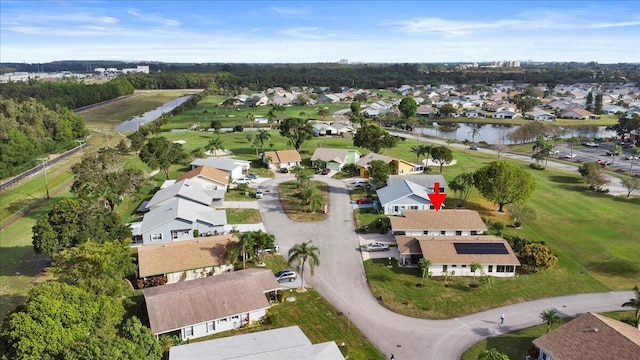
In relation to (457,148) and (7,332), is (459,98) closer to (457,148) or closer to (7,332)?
(457,148)

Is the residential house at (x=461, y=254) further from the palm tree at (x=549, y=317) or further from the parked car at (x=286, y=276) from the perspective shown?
the parked car at (x=286, y=276)

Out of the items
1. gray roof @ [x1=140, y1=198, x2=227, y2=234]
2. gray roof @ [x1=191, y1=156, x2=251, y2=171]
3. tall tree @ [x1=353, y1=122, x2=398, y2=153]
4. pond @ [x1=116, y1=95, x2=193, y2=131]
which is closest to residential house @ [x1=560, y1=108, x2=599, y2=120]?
tall tree @ [x1=353, y1=122, x2=398, y2=153]

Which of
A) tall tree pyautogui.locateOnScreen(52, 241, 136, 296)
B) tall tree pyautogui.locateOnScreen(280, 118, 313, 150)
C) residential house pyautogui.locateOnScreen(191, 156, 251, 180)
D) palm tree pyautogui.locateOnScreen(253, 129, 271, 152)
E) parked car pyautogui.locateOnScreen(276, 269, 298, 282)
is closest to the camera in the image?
tall tree pyautogui.locateOnScreen(52, 241, 136, 296)

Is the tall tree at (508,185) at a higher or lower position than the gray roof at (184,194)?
higher

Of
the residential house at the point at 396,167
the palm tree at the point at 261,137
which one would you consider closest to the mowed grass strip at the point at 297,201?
the residential house at the point at 396,167

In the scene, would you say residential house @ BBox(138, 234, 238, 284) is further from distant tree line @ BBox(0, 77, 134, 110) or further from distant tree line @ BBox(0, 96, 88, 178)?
distant tree line @ BBox(0, 77, 134, 110)

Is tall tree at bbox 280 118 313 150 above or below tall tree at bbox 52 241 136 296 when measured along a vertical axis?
above

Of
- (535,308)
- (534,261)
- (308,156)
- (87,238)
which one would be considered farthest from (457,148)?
(87,238)
